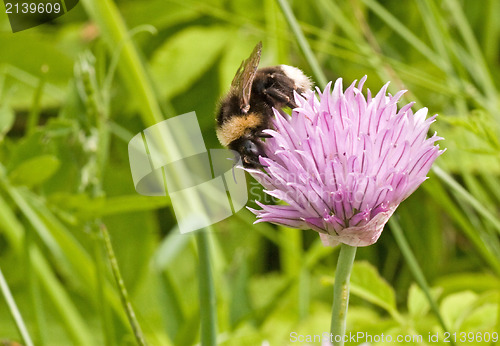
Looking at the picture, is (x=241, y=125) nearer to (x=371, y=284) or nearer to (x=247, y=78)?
(x=247, y=78)

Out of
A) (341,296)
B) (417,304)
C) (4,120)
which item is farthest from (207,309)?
(4,120)

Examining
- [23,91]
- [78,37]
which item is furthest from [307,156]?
[78,37]

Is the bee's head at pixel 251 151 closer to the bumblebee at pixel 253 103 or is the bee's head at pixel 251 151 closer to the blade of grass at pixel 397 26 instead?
the bumblebee at pixel 253 103

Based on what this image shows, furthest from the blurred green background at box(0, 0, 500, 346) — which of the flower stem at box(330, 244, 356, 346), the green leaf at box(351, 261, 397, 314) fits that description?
the flower stem at box(330, 244, 356, 346)

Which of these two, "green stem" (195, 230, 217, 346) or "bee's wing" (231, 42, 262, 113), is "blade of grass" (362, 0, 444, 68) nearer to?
"bee's wing" (231, 42, 262, 113)

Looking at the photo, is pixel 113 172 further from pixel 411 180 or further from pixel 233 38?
pixel 411 180

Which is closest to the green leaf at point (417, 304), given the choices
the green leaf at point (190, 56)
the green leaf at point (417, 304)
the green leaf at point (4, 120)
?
the green leaf at point (417, 304)
